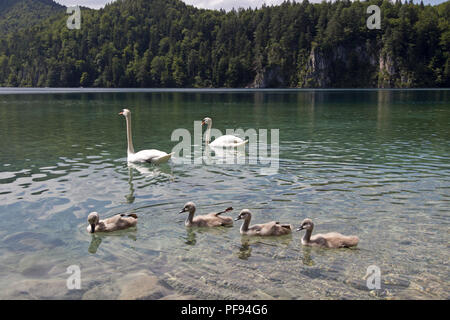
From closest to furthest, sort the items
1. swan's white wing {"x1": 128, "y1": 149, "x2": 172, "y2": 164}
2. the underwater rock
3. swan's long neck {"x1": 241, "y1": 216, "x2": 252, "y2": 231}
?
the underwater rock → swan's long neck {"x1": 241, "y1": 216, "x2": 252, "y2": 231} → swan's white wing {"x1": 128, "y1": 149, "x2": 172, "y2": 164}

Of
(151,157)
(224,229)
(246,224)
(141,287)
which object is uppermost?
(151,157)

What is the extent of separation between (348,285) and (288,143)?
694 inches

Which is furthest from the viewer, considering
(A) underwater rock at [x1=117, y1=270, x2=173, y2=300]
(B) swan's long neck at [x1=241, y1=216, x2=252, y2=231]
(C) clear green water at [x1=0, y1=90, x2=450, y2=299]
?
(B) swan's long neck at [x1=241, y1=216, x2=252, y2=231]

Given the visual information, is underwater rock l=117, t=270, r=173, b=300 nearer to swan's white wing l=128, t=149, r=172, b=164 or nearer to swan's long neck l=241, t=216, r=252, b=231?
swan's long neck l=241, t=216, r=252, b=231

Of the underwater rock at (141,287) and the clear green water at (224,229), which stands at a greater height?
the clear green water at (224,229)

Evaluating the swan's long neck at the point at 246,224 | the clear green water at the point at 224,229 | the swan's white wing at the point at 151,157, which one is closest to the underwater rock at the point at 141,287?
the clear green water at the point at 224,229

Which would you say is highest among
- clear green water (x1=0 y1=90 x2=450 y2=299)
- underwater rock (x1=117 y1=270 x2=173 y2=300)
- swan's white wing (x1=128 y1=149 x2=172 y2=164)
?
swan's white wing (x1=128 y1=149 x2=172 y2=164)

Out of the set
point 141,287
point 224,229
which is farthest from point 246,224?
point 141,287

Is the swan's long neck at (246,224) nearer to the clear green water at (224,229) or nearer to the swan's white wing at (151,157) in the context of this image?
the clear green water at (224,229)

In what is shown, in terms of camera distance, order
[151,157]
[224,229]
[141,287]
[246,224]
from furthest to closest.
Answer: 1. [151,157]
2. [224,229]
3. [246,224]
4. [141,287]

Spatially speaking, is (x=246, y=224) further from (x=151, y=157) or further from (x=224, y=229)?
(x=151, y=157)

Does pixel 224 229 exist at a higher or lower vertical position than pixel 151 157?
lower

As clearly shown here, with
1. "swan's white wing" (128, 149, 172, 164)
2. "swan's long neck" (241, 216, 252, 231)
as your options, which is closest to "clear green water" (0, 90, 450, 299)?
"swan's long neck" (241, 216, 252, 231)
